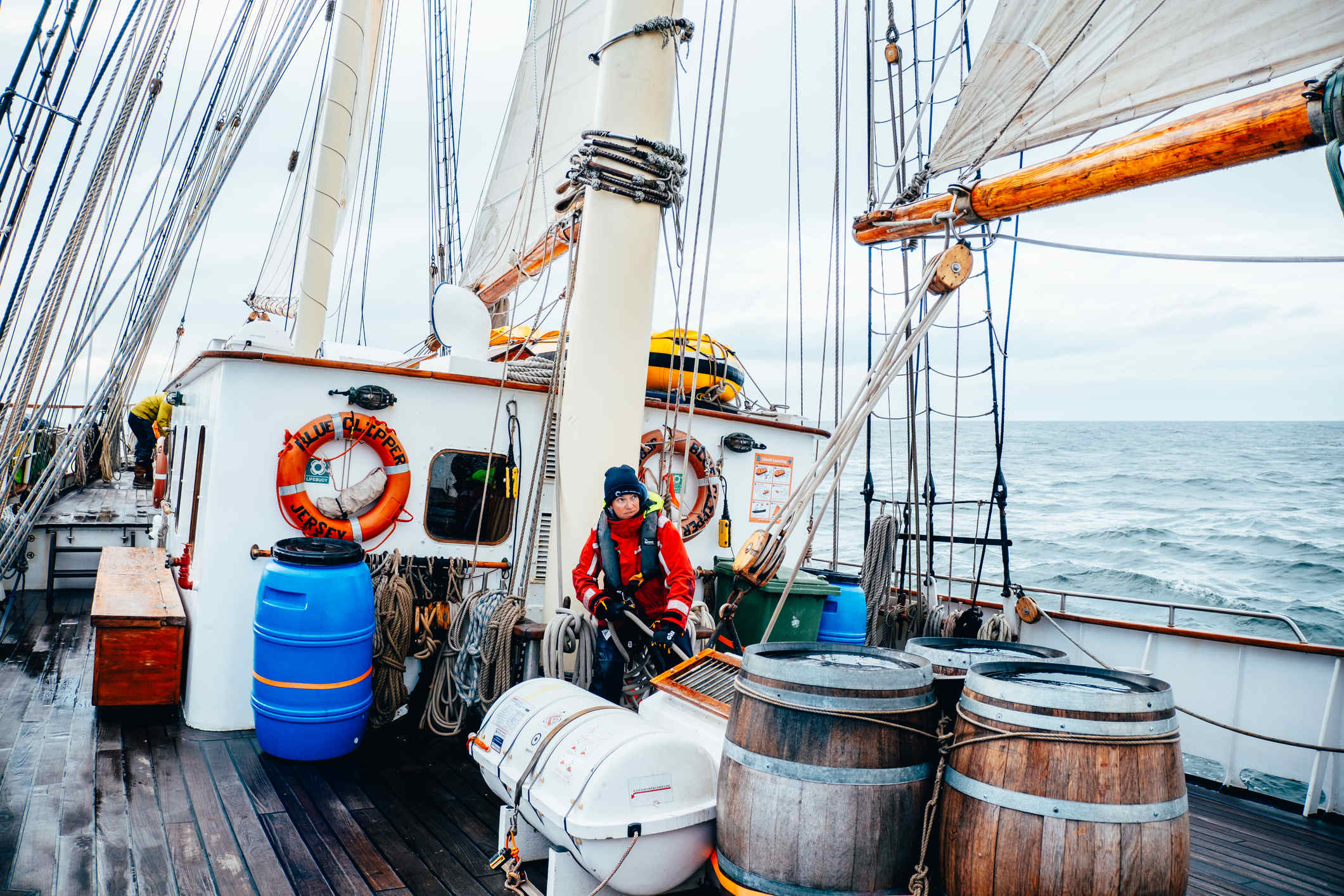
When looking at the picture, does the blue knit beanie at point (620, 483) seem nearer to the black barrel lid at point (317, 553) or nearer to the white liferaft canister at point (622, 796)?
the white liferaft canister at point (622, 796)

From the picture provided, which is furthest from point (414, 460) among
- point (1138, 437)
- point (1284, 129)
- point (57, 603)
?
point (1138, 437)

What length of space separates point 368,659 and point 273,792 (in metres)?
0.84

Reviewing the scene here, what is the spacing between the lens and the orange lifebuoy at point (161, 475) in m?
8.99

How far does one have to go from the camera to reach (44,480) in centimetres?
653

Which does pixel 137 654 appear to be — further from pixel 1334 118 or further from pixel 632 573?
pixel 1334 118

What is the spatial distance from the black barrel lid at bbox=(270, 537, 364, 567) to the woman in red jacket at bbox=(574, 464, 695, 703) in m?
1.28

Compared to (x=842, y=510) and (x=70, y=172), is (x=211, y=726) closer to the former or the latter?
(x=70, y=172)

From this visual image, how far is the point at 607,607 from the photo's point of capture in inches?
168

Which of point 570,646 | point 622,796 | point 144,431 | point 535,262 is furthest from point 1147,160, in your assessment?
point 144,431

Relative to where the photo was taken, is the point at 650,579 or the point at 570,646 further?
the point at 570,646

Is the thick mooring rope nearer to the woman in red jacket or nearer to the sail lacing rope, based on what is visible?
the woman in red jacket

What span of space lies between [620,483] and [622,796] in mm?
1799

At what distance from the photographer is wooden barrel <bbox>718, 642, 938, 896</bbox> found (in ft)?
7.64

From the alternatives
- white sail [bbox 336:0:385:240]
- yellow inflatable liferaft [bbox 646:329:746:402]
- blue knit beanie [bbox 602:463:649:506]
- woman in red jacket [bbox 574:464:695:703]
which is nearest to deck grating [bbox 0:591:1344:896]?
woman in red jacket [bbox 574:464:695:703]
